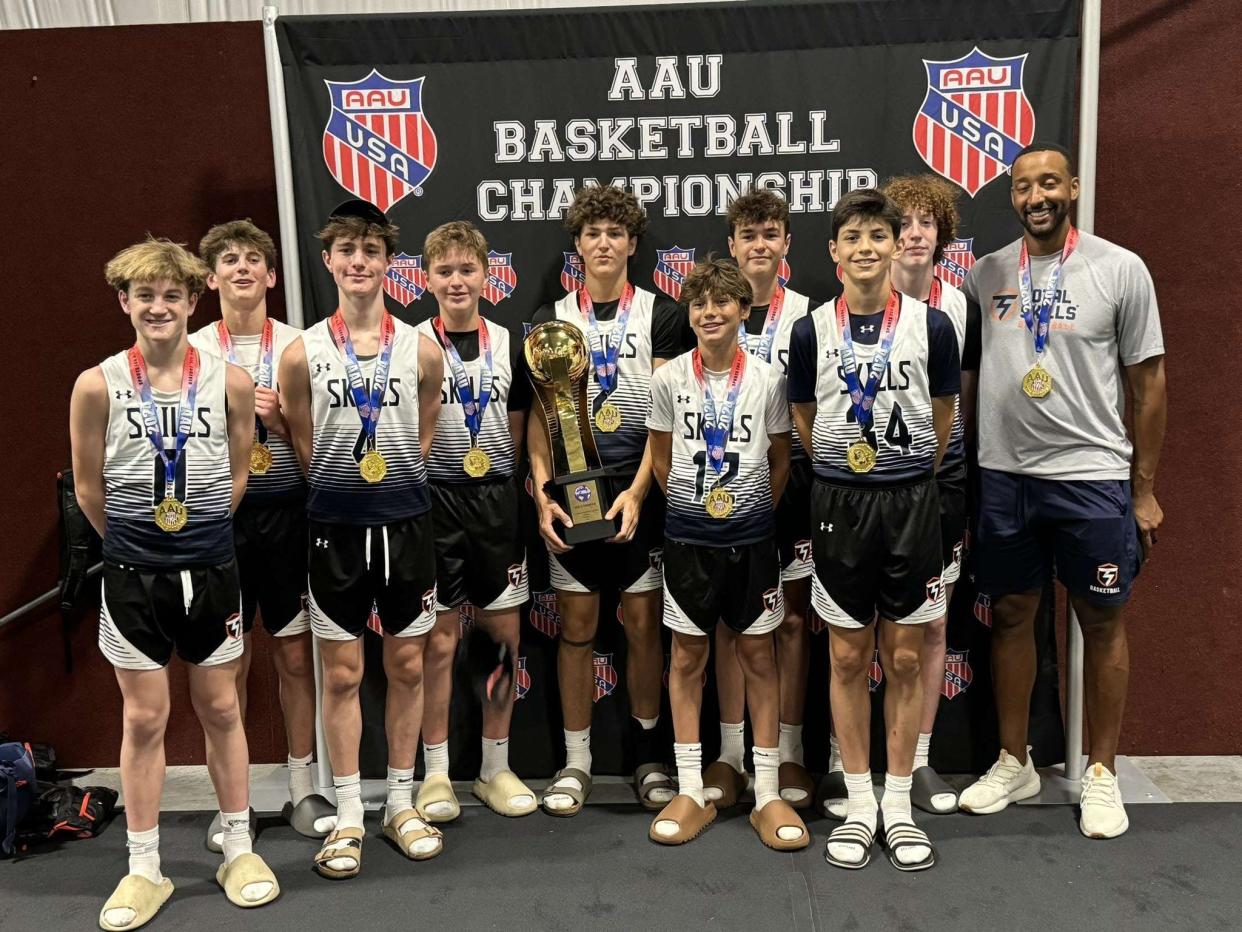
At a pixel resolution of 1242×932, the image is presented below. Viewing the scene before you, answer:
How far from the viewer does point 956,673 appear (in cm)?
380

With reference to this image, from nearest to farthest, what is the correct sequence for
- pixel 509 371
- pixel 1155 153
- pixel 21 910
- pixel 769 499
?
1. pixel 21 910
2. pixel 769 499
3. pixel 509 371
4. pixel 1155 153

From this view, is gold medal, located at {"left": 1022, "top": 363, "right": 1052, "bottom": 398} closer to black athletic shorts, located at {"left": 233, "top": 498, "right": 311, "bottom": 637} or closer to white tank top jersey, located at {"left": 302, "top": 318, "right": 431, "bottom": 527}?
white tank top jersey, located at {"left": 302, "top": 318, "right": 431, "bottom": 527}

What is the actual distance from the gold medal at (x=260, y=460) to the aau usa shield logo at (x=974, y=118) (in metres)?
2.49

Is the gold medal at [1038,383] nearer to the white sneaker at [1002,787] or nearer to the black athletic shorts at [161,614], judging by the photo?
the white sneaker at [1002,787]

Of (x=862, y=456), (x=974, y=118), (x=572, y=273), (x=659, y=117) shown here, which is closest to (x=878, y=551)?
(x=862, y=456)

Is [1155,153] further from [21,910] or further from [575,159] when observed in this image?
[21,910]

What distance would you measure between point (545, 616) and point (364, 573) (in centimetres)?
98

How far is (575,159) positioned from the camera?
3664 millimetres

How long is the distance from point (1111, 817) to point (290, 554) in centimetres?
281

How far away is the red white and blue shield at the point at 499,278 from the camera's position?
3.73 metres

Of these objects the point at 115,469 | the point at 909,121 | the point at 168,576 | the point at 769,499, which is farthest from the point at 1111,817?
the point at 115,469

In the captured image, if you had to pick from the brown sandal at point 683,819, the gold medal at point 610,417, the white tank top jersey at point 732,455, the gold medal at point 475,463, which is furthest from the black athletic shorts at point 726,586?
the gold medal at point 475,463

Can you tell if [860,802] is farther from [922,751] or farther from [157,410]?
[157,410]

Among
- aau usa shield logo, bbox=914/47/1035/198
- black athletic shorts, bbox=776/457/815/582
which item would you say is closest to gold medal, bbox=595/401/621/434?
black athletic shorts, bbox=776/457/815/582
